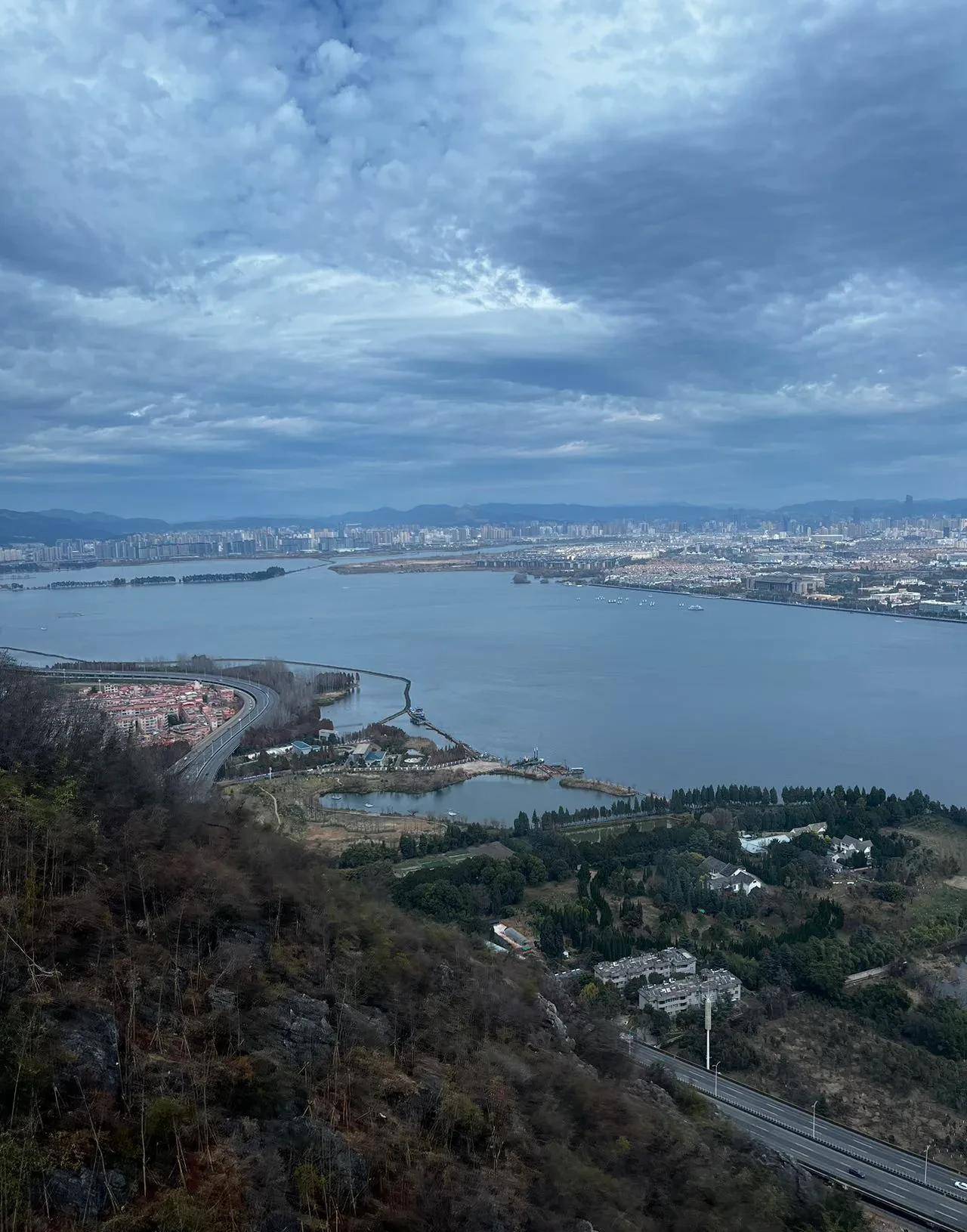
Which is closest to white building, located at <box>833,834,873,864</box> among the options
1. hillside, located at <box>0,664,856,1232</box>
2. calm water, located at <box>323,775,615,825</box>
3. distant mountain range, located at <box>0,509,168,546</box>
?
calm water, located at <box>323,775,615,825</box>

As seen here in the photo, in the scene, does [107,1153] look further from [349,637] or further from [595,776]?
[349,637]

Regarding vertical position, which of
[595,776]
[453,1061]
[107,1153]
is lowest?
[595,776]

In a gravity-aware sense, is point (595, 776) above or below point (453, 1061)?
below

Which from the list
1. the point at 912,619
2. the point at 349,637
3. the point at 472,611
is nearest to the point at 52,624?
the point at 349,637

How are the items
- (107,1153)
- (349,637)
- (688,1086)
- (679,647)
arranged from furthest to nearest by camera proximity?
(349,637)
(679,647)
(688,1086)
(107,1153)

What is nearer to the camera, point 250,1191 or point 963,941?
point 250,1191

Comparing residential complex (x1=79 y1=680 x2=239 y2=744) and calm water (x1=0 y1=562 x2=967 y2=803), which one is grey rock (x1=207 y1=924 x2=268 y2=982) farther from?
residential complex (x1=79 y1=680 x2=239 y2=744)
